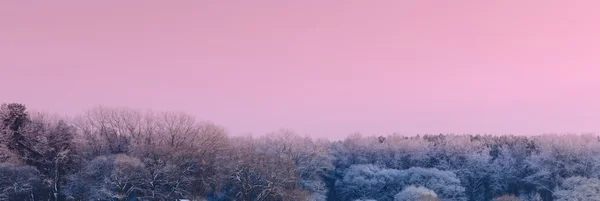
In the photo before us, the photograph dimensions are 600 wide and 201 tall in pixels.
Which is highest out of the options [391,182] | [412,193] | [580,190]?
[391,182]

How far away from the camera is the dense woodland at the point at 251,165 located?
80.1 m

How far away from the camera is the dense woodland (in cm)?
8008

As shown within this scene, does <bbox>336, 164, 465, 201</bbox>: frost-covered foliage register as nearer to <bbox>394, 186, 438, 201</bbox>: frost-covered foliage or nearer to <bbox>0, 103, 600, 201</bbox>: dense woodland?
<bbox>0, 103, 600, 201</bbox>: dense woodland

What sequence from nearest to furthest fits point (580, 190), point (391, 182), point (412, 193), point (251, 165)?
point (251, 165) < point (580, 190) < point (412, 193) < point (391, 182)

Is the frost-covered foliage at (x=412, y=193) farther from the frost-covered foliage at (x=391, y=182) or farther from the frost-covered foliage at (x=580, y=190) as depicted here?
the frost-covered foliage at (x=580, y=190)

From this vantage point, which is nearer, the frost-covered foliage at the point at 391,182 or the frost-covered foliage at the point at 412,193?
the frost-covered foliage at the point at 412,193

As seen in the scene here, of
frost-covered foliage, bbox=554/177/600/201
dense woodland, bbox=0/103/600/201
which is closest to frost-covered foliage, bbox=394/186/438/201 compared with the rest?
dense woodland, bbox=0/103/600/201

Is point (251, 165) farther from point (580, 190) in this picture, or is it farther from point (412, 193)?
point (580, 190)

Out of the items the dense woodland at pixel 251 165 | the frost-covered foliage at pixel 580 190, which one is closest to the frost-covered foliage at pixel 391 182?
the dense woodland at pixel 251 165

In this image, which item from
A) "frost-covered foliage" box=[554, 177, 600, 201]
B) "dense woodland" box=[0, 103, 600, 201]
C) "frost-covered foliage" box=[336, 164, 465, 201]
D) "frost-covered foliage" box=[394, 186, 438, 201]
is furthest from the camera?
"frost-covered foliage" box=[336, 164, 465, 201]

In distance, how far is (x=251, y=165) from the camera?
291 ft

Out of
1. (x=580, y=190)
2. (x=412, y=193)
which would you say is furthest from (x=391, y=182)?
(x=580, y=190)

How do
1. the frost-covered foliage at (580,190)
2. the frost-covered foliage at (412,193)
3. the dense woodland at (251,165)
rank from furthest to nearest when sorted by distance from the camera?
the frost-covered foliage at (412,193), the frost-covered foliage at (580,190), the dense woodland at (251,165)

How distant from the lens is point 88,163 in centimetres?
8369
